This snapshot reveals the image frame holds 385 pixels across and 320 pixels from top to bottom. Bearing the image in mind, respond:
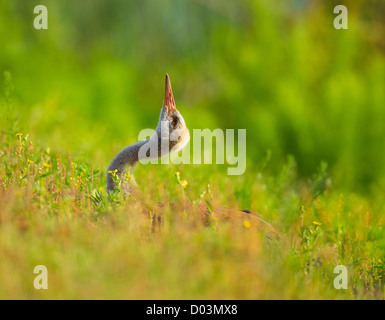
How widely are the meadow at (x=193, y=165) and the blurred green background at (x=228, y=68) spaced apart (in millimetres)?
47

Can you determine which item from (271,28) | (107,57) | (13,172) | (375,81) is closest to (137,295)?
(13,172)

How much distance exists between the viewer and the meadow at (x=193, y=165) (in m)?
3.10

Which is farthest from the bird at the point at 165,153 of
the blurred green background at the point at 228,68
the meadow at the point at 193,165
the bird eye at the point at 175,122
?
the blurred green background at the point at 228,68

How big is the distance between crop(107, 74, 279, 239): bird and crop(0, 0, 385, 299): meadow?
13 cm

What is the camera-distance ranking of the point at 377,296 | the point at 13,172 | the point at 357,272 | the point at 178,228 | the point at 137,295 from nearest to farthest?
the point at 137,295 → the point at 178,228 → the point at 377,296 → the point at 357,272 → the point at 13,172

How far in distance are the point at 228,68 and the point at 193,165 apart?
925 cm

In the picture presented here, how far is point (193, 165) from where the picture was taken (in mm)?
6379

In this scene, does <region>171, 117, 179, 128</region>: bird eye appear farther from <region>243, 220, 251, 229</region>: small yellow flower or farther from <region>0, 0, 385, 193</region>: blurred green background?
<region>0, 0, 385, 193</region>: blurred green background

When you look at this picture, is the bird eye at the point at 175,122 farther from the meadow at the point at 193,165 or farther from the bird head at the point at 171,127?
the meadow at the point at 193,165

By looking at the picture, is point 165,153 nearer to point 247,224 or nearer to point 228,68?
point 247,224

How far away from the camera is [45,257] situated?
3.10 metres

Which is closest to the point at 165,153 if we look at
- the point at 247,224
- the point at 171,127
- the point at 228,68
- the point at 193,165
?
the point at 171,127

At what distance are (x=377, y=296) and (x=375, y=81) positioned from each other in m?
10.6
